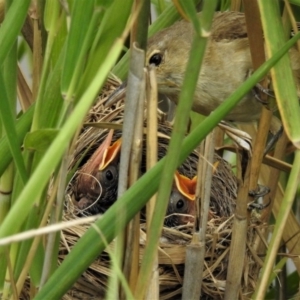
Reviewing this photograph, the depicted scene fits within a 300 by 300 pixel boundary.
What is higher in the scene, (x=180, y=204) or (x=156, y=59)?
(x=156, y=59)

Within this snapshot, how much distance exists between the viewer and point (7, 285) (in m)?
1.29

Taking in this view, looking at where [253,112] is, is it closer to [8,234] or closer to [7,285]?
[7,285]

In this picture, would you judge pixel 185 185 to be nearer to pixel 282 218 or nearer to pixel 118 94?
pixel 118 94

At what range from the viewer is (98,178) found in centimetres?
210

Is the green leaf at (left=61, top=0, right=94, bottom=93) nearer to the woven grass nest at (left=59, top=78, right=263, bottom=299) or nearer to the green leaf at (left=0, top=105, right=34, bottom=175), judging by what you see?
the green leaf at (left=0, top=105, right=34, bottom=175)

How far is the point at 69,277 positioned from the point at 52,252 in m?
0.16

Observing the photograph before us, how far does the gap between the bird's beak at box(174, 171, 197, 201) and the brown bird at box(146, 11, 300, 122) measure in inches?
11.0

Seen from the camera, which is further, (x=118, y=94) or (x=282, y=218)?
(x=118, y=94)

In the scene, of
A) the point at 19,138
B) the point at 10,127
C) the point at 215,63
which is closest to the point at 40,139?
the point at 10,127

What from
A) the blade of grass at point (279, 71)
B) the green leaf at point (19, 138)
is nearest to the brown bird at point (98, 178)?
the green leaf at point (19, 138)

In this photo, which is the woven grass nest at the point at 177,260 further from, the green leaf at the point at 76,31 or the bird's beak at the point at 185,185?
the green leaf at the point at 76,31

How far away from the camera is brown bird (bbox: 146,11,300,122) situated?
1.80m

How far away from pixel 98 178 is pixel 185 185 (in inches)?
10.3

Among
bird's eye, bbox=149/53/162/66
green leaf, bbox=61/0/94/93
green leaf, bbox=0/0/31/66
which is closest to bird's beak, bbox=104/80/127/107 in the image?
bird's eye, bbox=149/53/162/66
